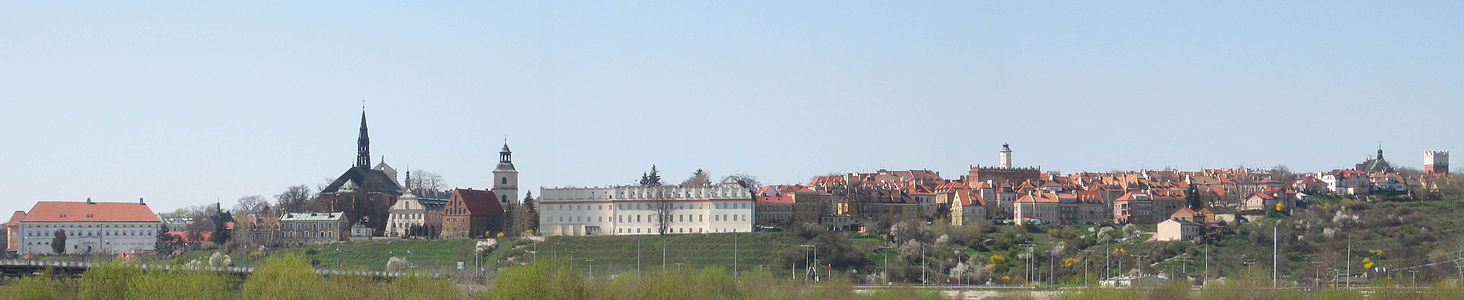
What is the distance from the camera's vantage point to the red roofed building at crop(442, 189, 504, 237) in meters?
125

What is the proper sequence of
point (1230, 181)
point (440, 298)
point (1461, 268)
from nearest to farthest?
1. point (440, 298)
2. point (1461, 268)
3. point (1230, 181)

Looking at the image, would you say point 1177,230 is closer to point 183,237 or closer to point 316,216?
point 316,216

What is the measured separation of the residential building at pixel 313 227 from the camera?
429 ft

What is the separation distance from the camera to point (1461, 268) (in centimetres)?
9594

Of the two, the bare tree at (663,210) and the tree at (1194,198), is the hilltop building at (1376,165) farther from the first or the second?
the bare tree at (663,210)

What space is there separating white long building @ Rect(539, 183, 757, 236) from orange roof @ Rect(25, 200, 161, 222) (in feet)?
128

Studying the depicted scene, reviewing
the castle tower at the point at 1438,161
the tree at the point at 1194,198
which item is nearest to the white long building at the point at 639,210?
the tree at the point at 1194,198

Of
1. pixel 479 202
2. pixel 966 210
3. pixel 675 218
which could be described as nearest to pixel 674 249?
pixel 675 218

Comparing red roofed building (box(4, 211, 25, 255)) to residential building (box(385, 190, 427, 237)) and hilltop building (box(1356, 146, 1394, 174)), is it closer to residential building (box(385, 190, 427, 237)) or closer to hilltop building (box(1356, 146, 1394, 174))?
residential building (box(385, 190, 427, 237))

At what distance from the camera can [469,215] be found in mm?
126250

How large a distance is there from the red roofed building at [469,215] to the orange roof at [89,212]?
2829cm

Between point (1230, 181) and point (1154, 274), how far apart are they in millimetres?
49157

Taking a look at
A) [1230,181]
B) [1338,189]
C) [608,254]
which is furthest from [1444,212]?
[608,254]

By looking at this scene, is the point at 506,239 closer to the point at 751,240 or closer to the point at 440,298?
the point at 751,240
